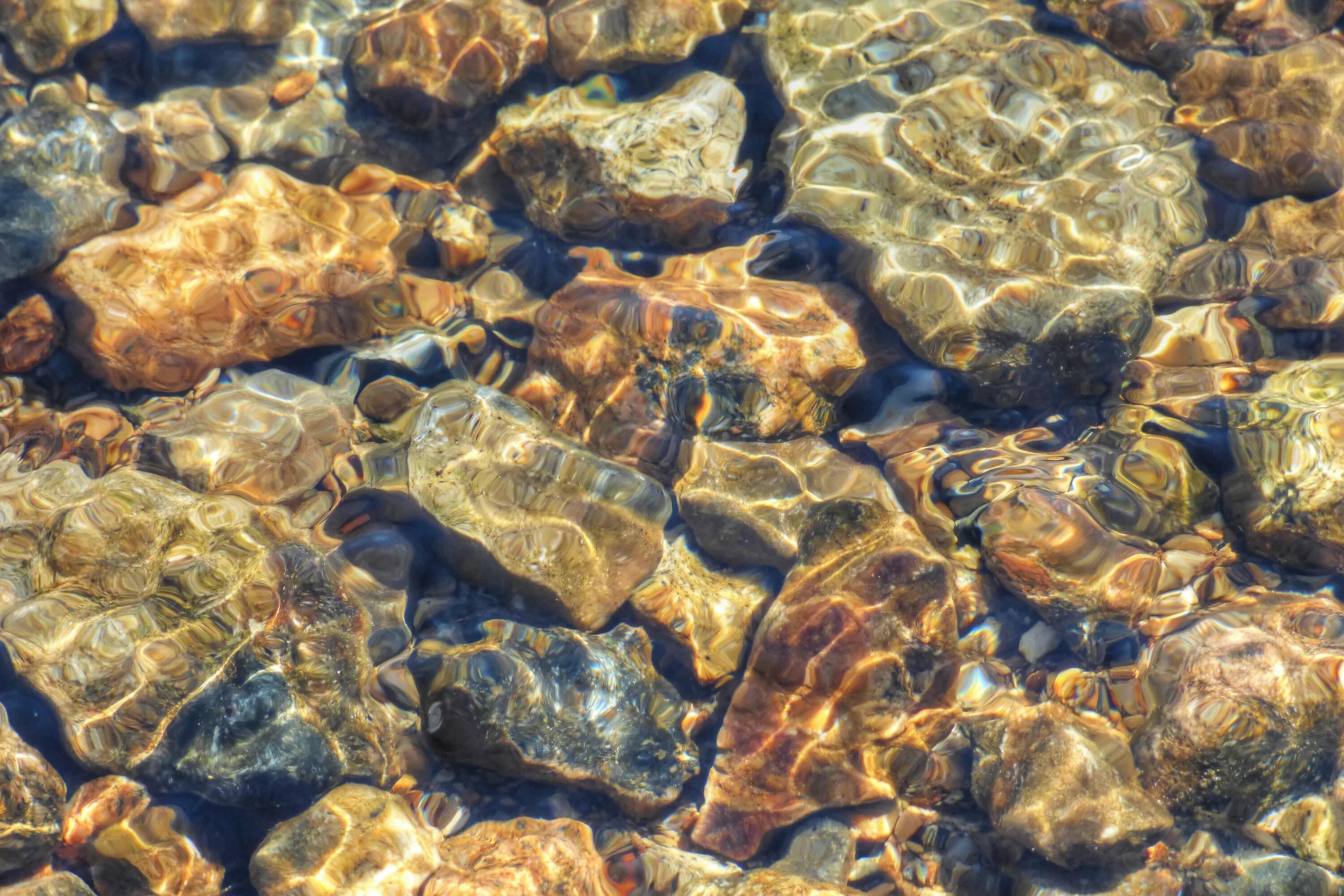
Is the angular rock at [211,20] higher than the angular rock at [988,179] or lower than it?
higher

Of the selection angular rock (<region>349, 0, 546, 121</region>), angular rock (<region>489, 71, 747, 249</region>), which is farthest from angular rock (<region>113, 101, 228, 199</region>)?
angular rock (<region>489, 71, 747, 249</region>)

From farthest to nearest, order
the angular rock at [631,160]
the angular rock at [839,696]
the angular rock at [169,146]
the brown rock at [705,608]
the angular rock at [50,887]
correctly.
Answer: the angular rock at [169,146] < the angular rock at [631,160] < the brown rock at [705,608] < the angular rock at [839,696] < the angular rock at [50,887]

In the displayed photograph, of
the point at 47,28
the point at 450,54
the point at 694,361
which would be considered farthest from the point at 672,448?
the point at 47,28

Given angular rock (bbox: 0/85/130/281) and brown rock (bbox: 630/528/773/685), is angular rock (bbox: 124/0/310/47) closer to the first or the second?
angular rock (bbox: 0/85/130/281)

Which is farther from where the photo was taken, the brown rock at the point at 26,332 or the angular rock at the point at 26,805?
the brown rock at the point at 26,332

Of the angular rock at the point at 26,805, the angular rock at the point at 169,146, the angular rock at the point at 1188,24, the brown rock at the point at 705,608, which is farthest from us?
the angular rock at the point at 1188,24

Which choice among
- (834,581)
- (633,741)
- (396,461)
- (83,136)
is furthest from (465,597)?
(83,136)

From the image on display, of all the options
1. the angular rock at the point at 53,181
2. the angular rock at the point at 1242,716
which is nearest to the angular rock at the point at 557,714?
the angular rock at the point at 1242,716

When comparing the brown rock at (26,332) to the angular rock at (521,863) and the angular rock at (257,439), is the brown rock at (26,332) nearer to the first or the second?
the angular rock at (257,439)
